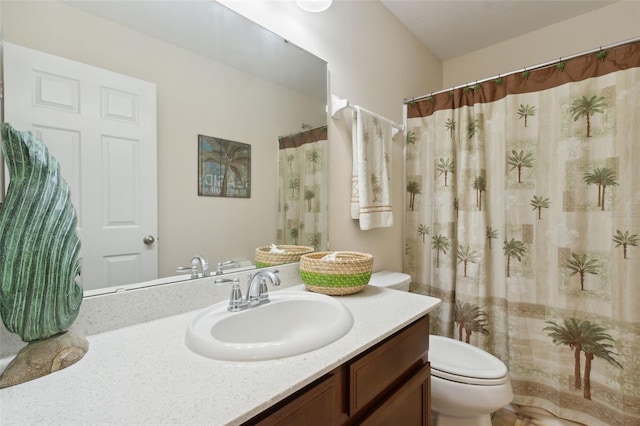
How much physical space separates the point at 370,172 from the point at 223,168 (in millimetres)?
831

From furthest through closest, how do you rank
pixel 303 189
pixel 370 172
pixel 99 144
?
pixel 370 172, pixel 303 189, pixel 99 144

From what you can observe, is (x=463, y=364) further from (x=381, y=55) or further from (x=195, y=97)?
(x=381, y=55)

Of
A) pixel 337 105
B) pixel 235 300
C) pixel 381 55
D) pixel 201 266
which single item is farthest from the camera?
pixel 381 55

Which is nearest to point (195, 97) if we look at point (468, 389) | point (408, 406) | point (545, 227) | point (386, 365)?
point (386, 365)

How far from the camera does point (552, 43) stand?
2.05 m

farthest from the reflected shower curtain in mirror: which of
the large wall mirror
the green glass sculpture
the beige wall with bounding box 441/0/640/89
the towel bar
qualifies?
the beige wall with bounding box 441/0/640/89

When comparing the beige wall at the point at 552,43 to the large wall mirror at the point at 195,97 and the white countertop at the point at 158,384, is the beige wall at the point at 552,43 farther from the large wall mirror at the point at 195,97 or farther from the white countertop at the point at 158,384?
the white countertop at the point at 158,384

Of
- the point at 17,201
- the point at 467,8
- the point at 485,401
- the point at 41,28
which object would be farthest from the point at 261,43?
the point at 485,401

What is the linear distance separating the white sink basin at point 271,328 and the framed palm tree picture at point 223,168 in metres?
0.41

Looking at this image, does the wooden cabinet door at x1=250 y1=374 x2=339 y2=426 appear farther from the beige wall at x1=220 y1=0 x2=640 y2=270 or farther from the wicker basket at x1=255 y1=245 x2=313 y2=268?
the beige wall at x1=220 y1=0 x2=640 y2=270

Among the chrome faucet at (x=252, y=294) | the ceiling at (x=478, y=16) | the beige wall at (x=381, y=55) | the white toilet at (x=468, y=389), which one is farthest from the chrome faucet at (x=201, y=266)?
the ceiling at (x=478, y=16)

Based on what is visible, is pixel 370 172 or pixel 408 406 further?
pixel 370 172

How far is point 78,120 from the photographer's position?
30.1 inches

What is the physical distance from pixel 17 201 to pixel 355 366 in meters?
0.81
